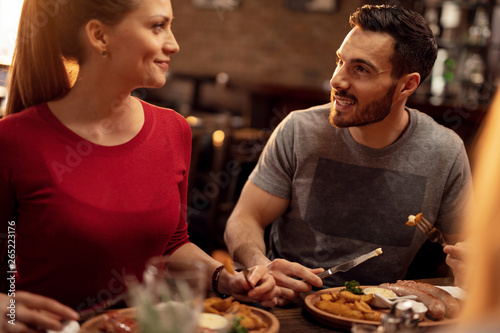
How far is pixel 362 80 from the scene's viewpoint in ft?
6.75

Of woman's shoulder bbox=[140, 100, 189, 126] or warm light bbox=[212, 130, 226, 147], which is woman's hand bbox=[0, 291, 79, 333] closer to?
woman's shoulder bbox=[140, 100, 189, 126]

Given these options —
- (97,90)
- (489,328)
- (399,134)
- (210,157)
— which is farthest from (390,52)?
(210,157)

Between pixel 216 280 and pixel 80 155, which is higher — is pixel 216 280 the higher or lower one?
the lower one

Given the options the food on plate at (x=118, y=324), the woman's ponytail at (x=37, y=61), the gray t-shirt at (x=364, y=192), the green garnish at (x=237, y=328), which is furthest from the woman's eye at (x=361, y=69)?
the food on plate at (x=118, y=324)

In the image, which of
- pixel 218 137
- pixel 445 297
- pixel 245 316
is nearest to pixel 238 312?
pixel 245 316

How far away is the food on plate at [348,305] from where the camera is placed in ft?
4.64

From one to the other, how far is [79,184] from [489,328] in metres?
1.10

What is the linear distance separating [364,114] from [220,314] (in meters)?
1.09

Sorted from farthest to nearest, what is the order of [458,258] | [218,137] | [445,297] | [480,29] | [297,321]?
[480,29] < [218,137] < [458,258] < [445,297] < [297,321]

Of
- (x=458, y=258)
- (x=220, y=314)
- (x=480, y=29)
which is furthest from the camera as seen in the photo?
(x=480, y=29)

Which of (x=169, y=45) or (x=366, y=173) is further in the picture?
(x=366, y=173)

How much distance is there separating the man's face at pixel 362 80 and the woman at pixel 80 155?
761 millimetres

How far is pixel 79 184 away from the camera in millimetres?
1438

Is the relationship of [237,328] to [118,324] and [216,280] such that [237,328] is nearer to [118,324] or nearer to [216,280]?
[118,324]
